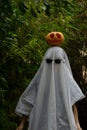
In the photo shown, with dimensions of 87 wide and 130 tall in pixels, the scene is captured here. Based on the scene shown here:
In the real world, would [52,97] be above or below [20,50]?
below

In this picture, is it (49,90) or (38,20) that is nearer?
(49,90)

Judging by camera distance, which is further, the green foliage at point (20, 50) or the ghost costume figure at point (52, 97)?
the green foliage at point (20, 50)

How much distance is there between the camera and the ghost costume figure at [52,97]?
3783 mm

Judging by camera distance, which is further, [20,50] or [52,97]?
[20,50]

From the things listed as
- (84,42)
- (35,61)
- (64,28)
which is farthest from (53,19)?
(84,42)


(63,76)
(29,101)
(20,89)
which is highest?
(63,76)

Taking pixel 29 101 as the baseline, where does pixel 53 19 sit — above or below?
above

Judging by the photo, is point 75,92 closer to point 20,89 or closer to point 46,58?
point 46,58

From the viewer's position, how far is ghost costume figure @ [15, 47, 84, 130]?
149 inches

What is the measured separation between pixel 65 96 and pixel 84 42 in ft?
17.9

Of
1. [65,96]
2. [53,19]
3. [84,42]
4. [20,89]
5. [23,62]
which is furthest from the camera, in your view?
[84,42]

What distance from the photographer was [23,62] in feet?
20.7

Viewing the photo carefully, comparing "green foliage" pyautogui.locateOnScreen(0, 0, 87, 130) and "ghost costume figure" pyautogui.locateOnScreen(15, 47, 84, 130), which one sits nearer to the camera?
"ghost costume figure" pyautogui.locateOnScreen(15, 47, 84, 130)

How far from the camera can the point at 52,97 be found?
3.81 metres
